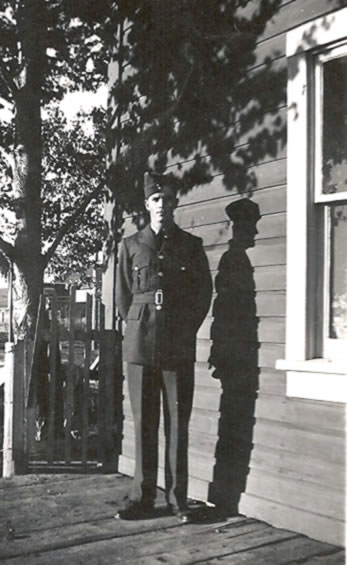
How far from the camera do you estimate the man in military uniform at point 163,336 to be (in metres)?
4.56

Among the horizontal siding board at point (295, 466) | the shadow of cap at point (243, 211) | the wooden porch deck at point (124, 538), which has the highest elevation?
the shadow of cap at point (243, 211)

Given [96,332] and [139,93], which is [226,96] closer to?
[139,93]

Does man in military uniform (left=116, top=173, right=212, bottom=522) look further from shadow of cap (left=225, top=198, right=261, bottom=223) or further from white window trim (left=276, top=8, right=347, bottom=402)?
white window trim (left=276, top=8, right=347, bottom=402)

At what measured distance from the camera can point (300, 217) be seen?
424 cm

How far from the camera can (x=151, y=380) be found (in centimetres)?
467

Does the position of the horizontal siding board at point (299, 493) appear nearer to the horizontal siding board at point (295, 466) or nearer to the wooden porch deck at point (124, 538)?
the horizontal siding board at point (295, 466)

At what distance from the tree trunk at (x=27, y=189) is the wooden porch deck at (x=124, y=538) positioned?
3.57 meters

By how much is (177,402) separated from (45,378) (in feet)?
14.7

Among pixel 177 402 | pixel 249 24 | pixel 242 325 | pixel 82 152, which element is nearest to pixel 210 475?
pixel 177 402

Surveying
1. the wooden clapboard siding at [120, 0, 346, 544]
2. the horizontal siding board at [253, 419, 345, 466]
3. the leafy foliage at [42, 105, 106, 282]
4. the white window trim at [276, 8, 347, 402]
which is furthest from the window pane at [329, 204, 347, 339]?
the leafy foliage at [42, 105, 106, 282]

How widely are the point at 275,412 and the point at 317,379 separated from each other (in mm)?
513

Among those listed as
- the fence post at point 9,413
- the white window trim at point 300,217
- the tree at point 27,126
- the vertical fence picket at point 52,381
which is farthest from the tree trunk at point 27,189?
the white window trim at point 300,217

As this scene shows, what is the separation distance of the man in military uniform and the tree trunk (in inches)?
147

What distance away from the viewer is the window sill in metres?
3.90
